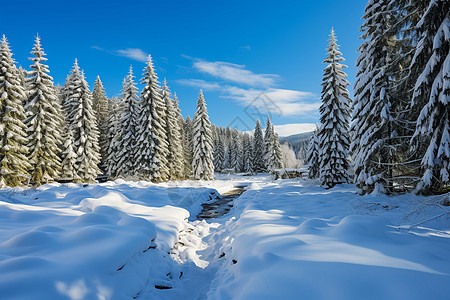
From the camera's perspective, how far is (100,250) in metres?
4.54

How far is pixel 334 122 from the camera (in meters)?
19.1

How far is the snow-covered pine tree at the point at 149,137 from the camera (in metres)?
26.7

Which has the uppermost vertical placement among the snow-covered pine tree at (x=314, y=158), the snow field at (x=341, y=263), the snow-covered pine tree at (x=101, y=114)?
the snow-covered pine tree at (x=101, y=114)

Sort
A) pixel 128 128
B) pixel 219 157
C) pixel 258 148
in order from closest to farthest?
pixel 128 128 → pixel 258 148 → pixel 219 157

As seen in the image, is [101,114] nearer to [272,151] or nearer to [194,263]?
[272,151]

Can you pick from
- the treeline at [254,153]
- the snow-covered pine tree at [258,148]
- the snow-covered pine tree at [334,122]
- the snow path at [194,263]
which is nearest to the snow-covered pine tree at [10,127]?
the snow path at [194,263]

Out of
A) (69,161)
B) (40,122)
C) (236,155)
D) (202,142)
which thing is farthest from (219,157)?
(40,122)

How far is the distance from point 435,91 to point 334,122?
1231 centimetres

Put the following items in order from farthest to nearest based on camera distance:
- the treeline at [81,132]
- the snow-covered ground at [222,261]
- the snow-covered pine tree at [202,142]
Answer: the snow-covered pine tree at [202,142] → the treeline at [81,132] → the snow-covered ground at [222,261]

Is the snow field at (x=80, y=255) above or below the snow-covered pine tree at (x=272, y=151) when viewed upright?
below

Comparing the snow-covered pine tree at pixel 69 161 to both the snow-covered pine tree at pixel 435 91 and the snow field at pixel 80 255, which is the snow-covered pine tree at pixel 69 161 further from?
the snow-covered pine tree at pixel 435 91

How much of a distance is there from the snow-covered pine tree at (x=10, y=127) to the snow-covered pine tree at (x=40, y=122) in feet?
4.55

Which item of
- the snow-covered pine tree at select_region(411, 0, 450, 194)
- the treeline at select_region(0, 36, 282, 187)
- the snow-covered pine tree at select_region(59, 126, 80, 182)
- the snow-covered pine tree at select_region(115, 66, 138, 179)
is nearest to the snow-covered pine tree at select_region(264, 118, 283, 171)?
the treeline at select_region(0, 36, 282, 187)

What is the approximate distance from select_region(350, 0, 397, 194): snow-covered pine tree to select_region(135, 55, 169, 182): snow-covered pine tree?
20.9 meters
